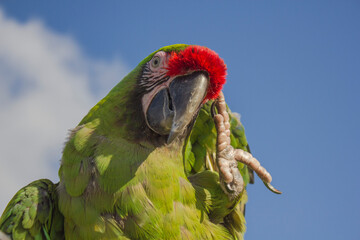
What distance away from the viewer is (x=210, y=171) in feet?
9.47

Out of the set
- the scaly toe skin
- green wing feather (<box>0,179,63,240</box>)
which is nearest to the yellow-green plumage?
green wing feather (<box>0,179,63,240</box>)

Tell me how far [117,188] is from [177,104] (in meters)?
0.64

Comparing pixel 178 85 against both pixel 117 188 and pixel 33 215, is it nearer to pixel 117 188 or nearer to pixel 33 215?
pixel 117 188

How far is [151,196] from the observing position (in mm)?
2352

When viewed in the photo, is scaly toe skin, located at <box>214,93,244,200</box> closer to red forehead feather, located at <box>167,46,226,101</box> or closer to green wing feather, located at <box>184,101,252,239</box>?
green wing feather, located at <box>184,101,252,239</box>

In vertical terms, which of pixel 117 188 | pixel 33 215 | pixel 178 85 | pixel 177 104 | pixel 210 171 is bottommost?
pixel 33 215

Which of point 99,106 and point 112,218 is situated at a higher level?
point 99,106

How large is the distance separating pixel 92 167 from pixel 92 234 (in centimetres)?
40

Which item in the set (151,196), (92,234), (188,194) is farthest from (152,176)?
(92,234)

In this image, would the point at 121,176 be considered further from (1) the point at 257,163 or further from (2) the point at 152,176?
(1) the point at 257,163

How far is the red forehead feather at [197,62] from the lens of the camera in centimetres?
230

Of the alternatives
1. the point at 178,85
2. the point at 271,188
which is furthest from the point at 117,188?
the point at 271,188

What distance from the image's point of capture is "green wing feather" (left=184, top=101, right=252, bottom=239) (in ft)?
9.12

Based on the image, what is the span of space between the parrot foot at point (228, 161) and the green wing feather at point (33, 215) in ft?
3.84
